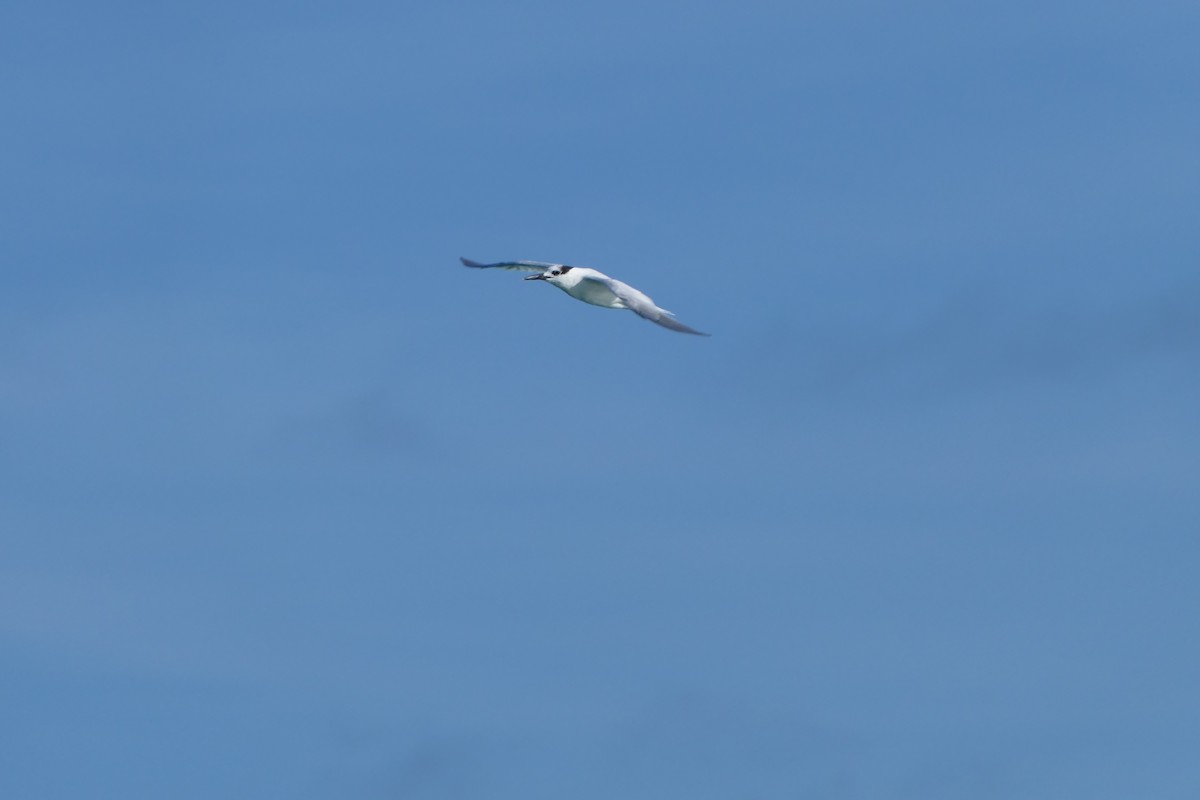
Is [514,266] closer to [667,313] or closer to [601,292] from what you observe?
[601,292]

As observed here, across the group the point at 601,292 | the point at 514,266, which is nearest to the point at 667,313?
the point at 601,292

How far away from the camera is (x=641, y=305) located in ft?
472

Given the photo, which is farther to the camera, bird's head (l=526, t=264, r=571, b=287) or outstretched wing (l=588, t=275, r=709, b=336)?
bird's head (l=526, t=264, r=571, b=287)

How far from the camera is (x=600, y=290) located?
152m

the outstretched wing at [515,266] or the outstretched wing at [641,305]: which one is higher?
the outstretched wing at [515,266]

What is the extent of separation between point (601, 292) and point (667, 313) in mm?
12233

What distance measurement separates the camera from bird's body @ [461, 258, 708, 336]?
14050cm

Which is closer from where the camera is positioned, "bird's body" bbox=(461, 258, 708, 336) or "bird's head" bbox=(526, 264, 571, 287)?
"bird's body" bbox=(461, 258, 708, 336)

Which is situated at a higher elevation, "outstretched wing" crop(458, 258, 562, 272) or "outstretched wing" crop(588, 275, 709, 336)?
"outstretched wing" crop(458, 258, 562, 272)

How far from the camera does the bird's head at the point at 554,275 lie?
157 m

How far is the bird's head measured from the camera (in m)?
157

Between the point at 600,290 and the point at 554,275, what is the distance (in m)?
7.27

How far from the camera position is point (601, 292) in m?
152

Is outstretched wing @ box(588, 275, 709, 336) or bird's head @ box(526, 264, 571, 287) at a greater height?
bird's head @ box(526, 264, 571, 287)
